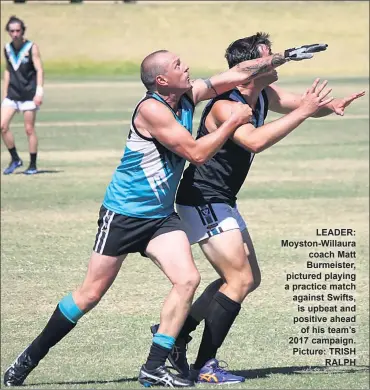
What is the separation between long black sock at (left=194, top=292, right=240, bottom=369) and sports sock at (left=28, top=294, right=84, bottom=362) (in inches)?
32.7

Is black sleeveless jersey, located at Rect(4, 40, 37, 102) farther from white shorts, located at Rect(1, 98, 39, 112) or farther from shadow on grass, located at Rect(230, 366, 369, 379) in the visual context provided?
shadow on grass, located at Rect(230, 366, 369, 379)

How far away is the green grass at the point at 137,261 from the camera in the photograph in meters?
8.07

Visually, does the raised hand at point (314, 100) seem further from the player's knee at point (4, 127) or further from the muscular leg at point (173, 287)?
the player's knee at point (4, 127)

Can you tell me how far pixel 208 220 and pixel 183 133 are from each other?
741 millimetres

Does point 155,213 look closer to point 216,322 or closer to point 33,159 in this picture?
point 216,322

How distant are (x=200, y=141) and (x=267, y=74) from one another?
853 mm

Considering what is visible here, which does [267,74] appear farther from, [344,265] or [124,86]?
[124,86]

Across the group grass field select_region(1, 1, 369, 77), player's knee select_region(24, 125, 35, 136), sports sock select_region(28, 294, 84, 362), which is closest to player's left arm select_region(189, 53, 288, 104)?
sports sock select_region(28, 294, 84, 362)

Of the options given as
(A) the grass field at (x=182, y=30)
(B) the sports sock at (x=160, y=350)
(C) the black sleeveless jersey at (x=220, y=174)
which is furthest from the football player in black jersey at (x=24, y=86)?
(A) the grass field at (x=182, y=30)

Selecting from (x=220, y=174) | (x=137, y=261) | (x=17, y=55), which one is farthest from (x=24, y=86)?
(x=220, y=174)

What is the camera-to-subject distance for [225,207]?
24.7ft

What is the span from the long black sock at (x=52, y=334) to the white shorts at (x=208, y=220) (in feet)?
3.13

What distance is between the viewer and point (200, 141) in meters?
6.91

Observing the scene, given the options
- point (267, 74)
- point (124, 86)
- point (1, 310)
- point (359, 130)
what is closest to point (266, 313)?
point (1, 310)
